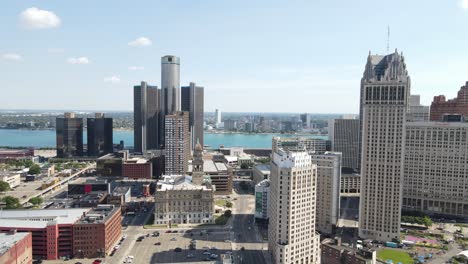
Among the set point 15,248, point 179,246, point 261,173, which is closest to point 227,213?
point 179,246

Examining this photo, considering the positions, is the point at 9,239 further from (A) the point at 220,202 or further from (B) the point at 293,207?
(A) the point at 220,202

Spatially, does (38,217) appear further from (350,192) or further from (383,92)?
(350,192)

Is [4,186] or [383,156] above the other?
[383,156]

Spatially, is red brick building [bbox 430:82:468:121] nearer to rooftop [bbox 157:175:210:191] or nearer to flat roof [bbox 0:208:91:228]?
rooftop [bbox 157:175:210:191]

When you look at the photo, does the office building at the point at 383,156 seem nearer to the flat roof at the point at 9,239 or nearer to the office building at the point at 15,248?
the office building at the point at 15,248

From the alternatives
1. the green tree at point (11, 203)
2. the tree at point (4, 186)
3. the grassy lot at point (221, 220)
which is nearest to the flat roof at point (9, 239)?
the green tree at point (11, 203)

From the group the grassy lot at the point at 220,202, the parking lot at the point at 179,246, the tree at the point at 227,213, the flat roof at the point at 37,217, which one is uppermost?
the flat roof at the point at 37,217
